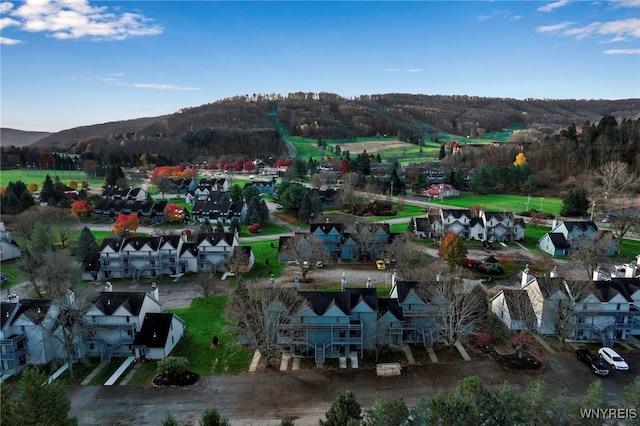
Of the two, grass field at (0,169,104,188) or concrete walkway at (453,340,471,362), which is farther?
grass field at (0,169,104,188)

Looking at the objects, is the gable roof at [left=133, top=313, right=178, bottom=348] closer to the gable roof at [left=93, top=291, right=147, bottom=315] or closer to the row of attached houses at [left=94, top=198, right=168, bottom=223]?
the gable roof at [left=93, top=291, right=147, bottom=315]

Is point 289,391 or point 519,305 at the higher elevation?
point 519,305

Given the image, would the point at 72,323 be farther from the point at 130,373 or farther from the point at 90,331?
the point at 130,373

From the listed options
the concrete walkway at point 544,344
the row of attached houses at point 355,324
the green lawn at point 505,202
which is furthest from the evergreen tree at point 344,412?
the green lawn at point 505,202

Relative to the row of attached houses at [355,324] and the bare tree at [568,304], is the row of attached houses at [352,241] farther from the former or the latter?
the bare tree at [568,304]

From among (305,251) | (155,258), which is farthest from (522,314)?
(155,258)

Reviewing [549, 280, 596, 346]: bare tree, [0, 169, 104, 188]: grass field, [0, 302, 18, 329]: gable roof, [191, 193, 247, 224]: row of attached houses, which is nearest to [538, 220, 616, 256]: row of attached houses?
[549, 280, 596, 346]: bare tree
